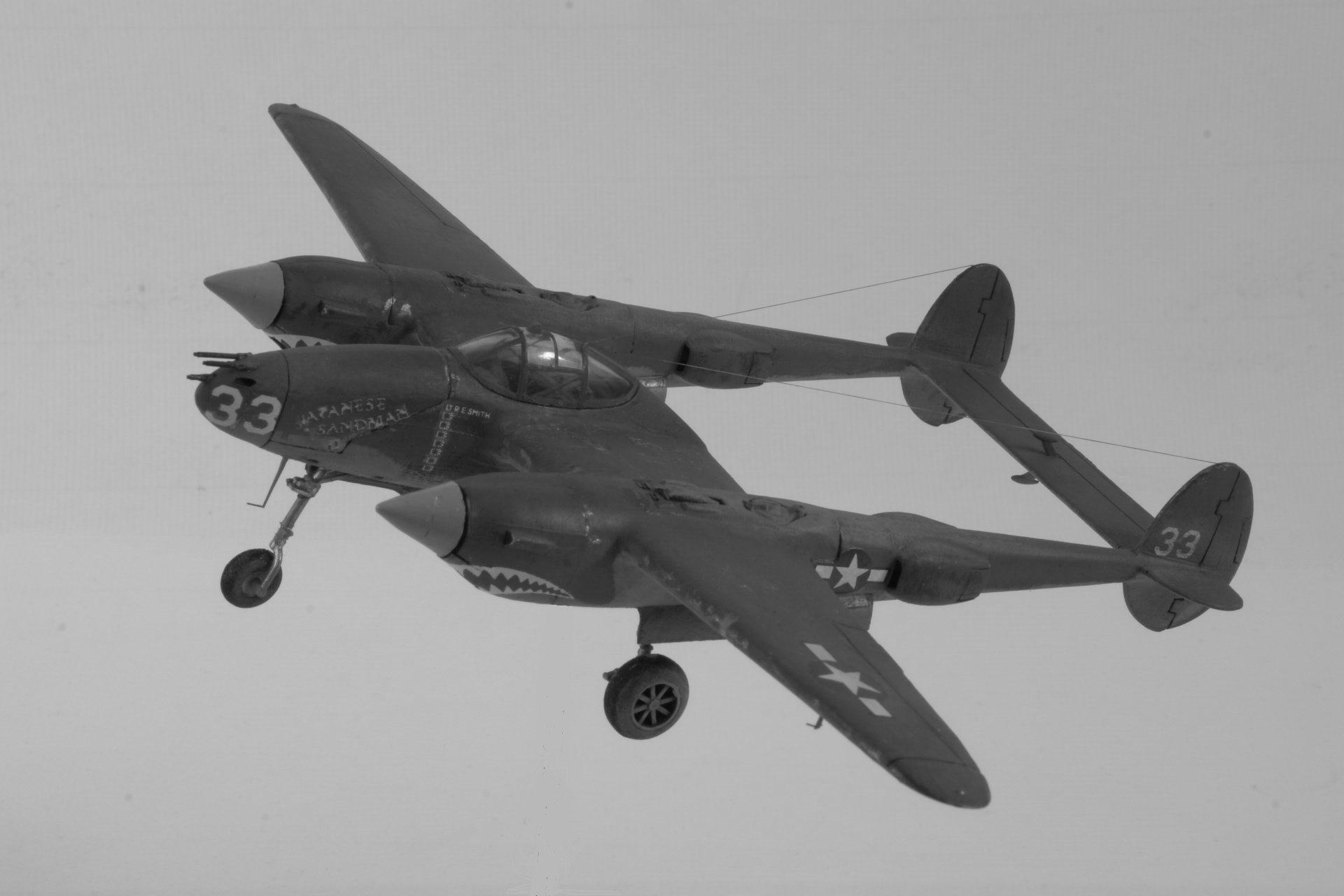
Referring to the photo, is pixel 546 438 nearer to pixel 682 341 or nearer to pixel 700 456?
pixel 700 456

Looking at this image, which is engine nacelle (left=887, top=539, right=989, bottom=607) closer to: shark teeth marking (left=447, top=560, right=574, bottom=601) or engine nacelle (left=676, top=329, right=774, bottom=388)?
shark teeth marking (left=447, top=560, right=574, bottom=601)

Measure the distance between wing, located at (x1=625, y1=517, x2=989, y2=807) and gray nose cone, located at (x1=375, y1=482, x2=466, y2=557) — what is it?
1.43 meters

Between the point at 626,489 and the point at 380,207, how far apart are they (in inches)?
281

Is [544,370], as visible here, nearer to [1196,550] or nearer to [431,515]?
[431,515]

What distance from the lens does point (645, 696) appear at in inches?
521

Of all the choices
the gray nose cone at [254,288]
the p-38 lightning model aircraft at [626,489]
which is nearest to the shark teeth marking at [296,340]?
the p-38 lightning model aircraft at [626,489]

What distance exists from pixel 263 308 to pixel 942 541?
6.85m

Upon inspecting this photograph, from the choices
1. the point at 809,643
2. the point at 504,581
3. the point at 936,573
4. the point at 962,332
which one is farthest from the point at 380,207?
the point at 809,643

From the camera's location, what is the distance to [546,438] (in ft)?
46.4

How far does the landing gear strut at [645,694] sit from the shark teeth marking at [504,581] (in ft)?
3.61

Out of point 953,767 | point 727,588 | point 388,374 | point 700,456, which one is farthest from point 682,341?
point 953,767

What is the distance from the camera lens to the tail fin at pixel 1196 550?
49.6 feet

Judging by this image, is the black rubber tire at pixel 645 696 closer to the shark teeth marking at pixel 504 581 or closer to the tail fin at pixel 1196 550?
the shark teeth marking at pixel 504 581

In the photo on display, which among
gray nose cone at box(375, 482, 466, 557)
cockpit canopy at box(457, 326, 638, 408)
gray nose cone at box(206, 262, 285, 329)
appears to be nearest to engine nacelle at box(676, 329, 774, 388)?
cockpit canopy at box(457, 326, 638, 408)
